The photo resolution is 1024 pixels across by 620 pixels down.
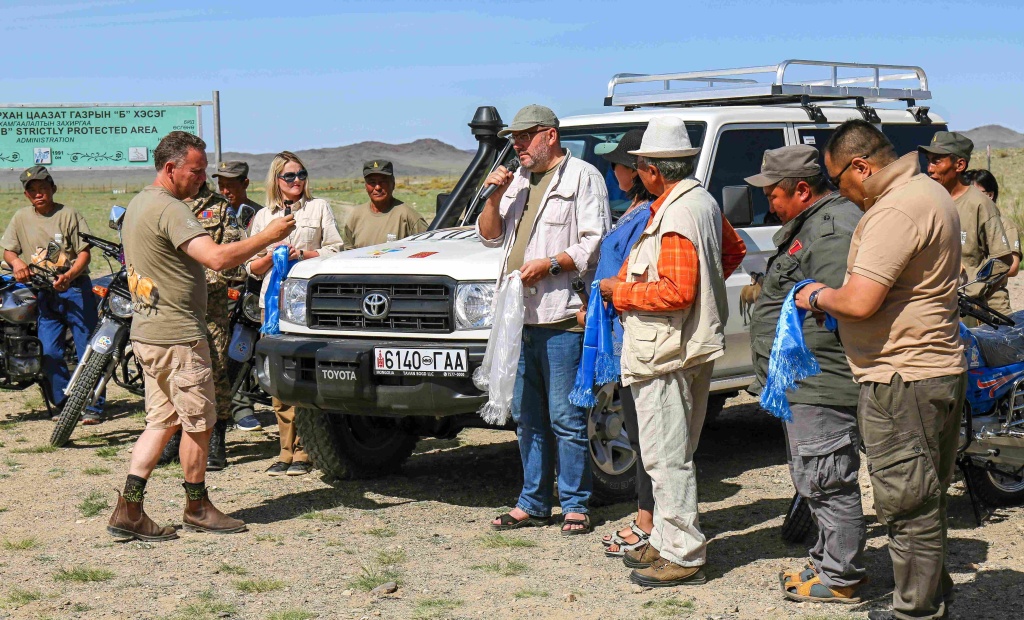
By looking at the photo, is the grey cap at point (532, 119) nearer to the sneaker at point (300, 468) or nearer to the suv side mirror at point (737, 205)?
the suv side mirror at point (737, 205)

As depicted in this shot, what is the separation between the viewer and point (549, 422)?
6180 mm

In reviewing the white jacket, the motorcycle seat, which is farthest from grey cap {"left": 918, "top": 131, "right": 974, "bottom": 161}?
the white jacket

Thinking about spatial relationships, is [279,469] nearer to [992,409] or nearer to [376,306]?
[376,306]

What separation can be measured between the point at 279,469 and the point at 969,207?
177 inches

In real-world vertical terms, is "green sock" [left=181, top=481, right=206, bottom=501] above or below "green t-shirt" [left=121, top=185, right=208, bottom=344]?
below

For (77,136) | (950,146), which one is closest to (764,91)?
(950,146)

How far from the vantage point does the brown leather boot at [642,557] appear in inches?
209

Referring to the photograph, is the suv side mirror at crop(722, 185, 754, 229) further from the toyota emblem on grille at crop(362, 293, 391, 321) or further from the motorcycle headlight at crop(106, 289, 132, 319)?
the motorcycle headlight at crop(106, 289, 132, 319)

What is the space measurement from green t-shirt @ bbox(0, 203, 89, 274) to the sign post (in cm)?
466

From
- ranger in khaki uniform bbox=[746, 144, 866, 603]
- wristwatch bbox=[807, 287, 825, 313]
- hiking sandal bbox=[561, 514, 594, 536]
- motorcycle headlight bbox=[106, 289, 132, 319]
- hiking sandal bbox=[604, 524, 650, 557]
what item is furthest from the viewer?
motorcycle headlight bbox=[106, 289, 132, 319]


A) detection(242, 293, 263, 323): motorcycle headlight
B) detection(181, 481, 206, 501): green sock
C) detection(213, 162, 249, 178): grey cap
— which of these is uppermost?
detection(213, 162, 249, 178): grey cap

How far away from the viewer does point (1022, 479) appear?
6.38m

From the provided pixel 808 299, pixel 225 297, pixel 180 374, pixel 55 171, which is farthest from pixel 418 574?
pixel 55 171

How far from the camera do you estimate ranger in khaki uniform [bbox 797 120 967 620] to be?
4.02 meters
